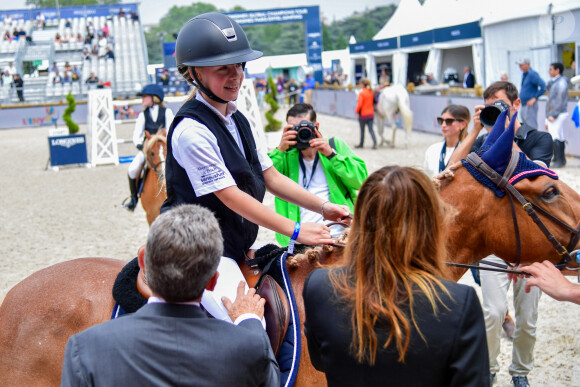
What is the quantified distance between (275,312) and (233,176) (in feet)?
2.12

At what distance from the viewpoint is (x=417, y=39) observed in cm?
2758

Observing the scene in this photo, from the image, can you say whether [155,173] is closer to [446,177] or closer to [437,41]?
[446,177]

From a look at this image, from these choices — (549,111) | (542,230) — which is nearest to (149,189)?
(542,230)

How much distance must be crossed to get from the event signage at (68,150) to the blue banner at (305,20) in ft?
96.7

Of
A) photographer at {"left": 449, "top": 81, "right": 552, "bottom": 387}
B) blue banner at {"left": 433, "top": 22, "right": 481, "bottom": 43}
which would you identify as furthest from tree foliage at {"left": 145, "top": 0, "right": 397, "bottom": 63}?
photographer at {"left": 449, "top": 81, "right": 552, "bottom": 387}

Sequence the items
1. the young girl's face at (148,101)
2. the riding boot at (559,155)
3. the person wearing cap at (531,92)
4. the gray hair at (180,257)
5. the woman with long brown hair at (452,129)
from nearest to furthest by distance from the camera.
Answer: the gray hair at (180,257)
the woman with long brown hair at (452,129)
the young girl's face at (148,101)
the riding boot at (559,155)
the person wearing cap at (531,92)

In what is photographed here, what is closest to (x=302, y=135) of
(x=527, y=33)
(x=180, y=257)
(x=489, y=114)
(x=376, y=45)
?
(x=489, y=114)

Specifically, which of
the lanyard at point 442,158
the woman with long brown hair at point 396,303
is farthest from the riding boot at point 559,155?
the woman with long brown hair at point 396,303

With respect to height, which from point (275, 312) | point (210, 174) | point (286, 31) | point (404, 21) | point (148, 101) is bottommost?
point (275, 312)

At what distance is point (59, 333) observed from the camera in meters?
2.99

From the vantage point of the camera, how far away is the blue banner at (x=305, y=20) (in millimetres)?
45750

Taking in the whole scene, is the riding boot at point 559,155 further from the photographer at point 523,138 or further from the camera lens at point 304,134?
the camera lens at point 304,134

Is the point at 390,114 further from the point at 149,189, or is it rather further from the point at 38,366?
the point at 38,366

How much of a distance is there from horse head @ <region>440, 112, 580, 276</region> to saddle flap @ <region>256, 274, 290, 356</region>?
2.84ft
